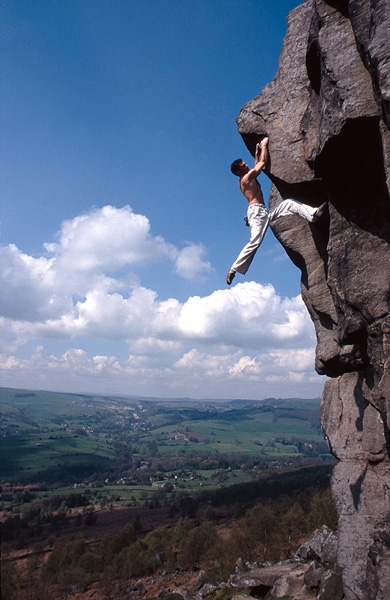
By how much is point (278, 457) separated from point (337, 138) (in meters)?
208

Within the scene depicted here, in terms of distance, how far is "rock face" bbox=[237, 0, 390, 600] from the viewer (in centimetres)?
822

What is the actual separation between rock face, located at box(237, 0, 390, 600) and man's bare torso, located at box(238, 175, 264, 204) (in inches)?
22.6

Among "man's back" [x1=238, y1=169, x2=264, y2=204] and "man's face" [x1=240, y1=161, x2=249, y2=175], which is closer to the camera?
"man's back" [x1=238, y1=169, x2=264, y2=204]

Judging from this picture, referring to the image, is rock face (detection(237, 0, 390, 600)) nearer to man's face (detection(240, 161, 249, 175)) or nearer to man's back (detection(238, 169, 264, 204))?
man's back (detection(238, 169, 264, 204))

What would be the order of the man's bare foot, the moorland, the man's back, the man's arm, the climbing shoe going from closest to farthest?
the climbing shoe
the man's bare foot
the man's arm
the man's back
the moorland

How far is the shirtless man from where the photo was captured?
Answer: 419 inches

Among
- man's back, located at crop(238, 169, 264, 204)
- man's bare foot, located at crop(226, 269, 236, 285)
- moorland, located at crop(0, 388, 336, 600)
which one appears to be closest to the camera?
man's bare foot, located at crop(226, 269, 236, 285)

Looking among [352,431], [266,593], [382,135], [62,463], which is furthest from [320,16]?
→ [62,463]

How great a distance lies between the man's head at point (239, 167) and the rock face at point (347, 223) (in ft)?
2.78

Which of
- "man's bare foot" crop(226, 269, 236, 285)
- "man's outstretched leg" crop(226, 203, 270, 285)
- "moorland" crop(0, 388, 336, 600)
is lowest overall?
"moorland" crop(0, 388, 336, 600)

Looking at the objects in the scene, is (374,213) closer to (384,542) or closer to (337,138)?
(337,138)

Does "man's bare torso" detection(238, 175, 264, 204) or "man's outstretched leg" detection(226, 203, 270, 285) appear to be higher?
"man's bare torso" detection(238, 175, 264, 204)

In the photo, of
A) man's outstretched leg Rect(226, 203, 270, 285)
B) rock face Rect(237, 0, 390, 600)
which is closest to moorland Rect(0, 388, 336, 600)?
man's outstretched leg Rect(226, 203, 270, 285)

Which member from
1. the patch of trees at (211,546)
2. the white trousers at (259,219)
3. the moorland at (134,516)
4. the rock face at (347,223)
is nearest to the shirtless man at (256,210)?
the white trousers at (259,219)
